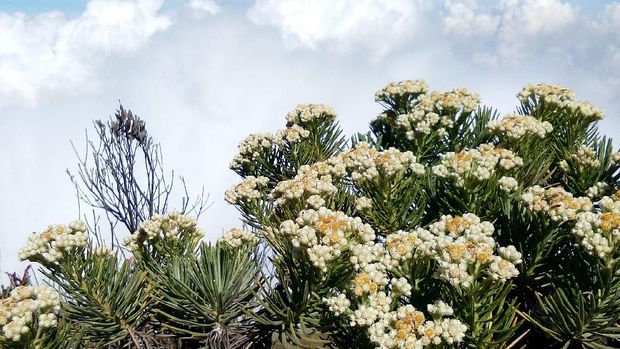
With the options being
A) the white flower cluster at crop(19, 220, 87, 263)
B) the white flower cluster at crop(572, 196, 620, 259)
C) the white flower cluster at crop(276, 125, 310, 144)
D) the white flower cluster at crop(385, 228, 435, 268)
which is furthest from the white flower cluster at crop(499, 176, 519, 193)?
the white flower cluster at crop(19, 220, 87, 263)

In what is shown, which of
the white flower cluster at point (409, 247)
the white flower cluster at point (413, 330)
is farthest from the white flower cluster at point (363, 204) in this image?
the white flower cluster at point (413, 330)

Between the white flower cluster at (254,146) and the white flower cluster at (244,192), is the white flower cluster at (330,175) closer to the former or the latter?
the white flower cluster at (244,192)

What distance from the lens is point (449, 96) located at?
423cm

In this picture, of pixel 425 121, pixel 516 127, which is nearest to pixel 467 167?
pixel 516 127

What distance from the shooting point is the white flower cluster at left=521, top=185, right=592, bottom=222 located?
2857mm

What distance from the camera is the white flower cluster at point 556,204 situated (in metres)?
Result: 2.86

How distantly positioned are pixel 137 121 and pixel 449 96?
21.1 feet

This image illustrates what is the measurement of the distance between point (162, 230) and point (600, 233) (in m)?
2.50

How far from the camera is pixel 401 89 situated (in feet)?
15.9

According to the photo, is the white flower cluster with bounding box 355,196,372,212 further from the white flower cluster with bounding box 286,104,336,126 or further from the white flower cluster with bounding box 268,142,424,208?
the white flower cluster with bounding box 286,104,336,126

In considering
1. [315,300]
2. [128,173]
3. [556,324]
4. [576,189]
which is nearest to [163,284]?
[315,300]

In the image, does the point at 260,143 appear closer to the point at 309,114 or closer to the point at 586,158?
the point at 309,114

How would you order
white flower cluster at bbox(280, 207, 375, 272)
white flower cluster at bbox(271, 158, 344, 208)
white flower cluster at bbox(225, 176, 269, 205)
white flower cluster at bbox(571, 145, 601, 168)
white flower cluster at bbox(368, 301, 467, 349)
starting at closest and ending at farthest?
1. white flower cluster at bbox(368, 301, 467, 349)
2. white flower cluster at bbox(280, 207, 375, 272)
3. white flower cluster at bbox(271, 158, 344, 208)
4. white flower cluster at bbox(571, 145, 601, 168)
5. white flower cluster at bbox(225, 176, 269, 205)

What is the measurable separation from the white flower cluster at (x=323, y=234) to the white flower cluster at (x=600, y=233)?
0.95 metres
